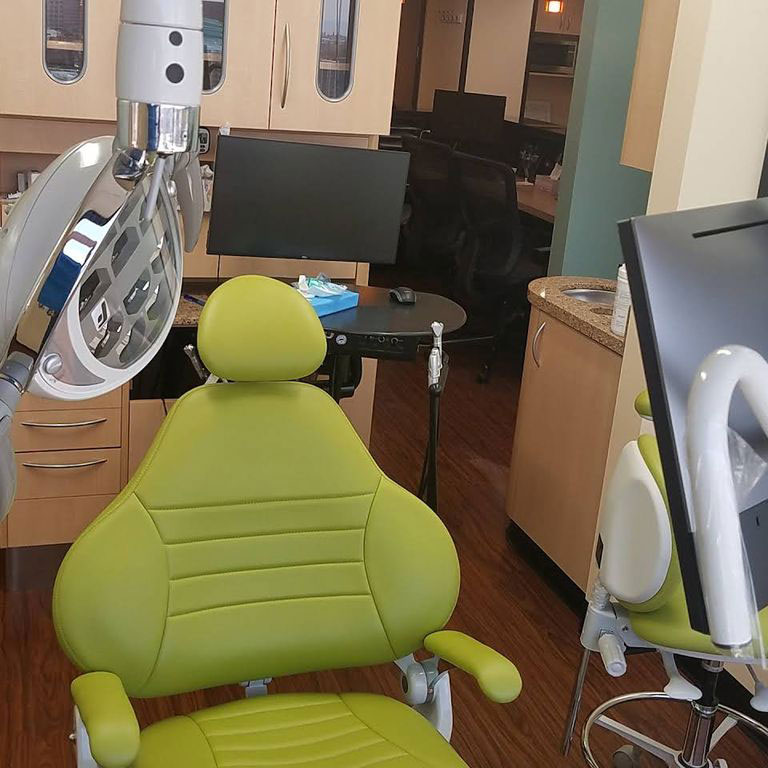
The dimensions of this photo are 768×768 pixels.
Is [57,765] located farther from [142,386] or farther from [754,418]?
[754,418]

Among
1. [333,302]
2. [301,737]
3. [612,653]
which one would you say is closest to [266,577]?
[301,737]

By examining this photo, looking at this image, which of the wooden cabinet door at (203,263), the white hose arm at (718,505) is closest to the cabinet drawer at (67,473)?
the wooden cabinet door at (203,263)

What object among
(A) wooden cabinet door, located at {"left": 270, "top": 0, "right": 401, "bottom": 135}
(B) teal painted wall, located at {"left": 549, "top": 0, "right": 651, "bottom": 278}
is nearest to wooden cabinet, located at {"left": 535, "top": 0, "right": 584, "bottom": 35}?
(B) teal painted wall, located at {"left": 549, "top": 0, "right": 651, "bottom": 278}

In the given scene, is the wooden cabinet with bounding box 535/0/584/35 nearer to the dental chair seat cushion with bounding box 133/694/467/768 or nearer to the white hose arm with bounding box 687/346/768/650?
the dental chair seat cushion with bounding box 133/694/467/768

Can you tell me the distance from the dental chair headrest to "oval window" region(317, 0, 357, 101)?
1.51 metres

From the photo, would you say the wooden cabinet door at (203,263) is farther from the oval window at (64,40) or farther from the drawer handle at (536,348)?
the drawer handle at (536,348)

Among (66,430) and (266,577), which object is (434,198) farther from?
(266,577)

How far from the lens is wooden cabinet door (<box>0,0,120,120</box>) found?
2.69 metres

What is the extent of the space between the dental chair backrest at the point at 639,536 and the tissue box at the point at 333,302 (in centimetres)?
124

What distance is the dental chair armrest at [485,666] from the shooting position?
153 cm

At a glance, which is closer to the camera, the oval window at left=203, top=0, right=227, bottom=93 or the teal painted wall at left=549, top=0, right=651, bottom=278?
the oval window at left=203, top=0, right=227, bottom=93

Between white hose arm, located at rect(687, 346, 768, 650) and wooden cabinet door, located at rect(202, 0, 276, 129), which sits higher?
wooden cabinet door, located at rect(202, 0, 276, 129)

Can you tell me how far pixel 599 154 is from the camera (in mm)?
4730

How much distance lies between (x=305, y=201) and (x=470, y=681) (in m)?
1.38
